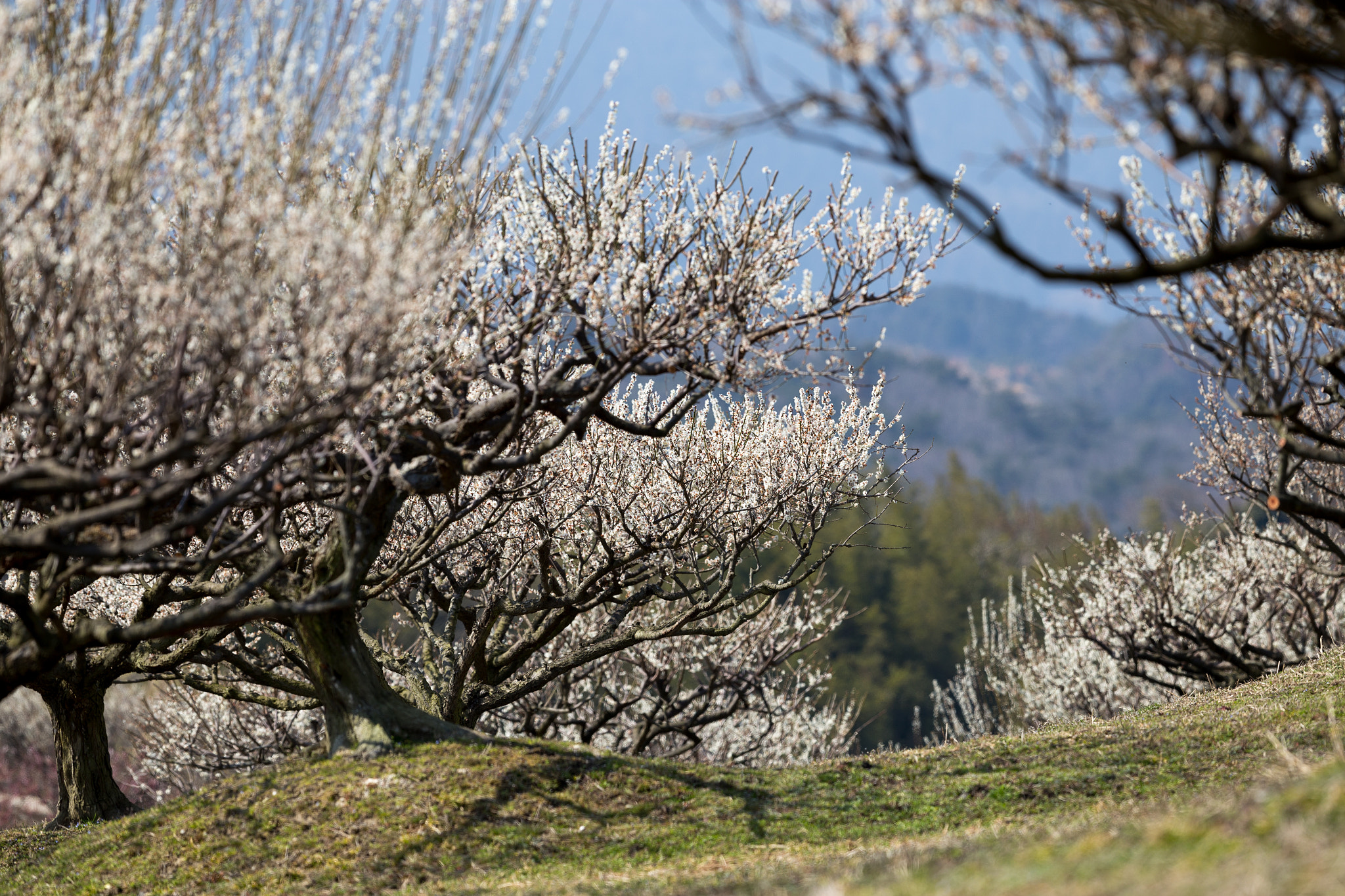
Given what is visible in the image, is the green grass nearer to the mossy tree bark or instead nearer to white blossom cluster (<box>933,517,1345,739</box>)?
the mossy tree bark

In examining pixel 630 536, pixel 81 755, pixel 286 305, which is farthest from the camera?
pixel 630 536

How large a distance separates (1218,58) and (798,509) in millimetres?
9564

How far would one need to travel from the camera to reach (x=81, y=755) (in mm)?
12562

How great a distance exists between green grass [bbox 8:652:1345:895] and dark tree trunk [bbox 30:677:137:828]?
1.49m

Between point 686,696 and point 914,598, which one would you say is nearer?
point 686,696

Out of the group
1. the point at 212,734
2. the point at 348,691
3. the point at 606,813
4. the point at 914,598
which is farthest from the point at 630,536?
the point at 914,598

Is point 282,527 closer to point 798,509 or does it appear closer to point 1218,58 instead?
point 798,509

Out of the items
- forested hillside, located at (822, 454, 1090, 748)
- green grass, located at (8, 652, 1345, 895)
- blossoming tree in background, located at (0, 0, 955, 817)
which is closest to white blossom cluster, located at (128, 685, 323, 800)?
green grass, located at (8, 652, 1345, 895)

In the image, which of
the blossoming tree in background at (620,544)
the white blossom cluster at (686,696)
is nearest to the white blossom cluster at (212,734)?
the blossoming tree in background at (620,544)

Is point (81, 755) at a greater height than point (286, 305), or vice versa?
point (286, 305)

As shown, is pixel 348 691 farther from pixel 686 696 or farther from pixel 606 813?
pixel 686 696

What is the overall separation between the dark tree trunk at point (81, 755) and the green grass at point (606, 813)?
149 centimetres

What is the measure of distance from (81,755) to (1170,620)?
20742 mm

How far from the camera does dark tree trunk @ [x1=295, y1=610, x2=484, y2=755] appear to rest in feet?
33.2
